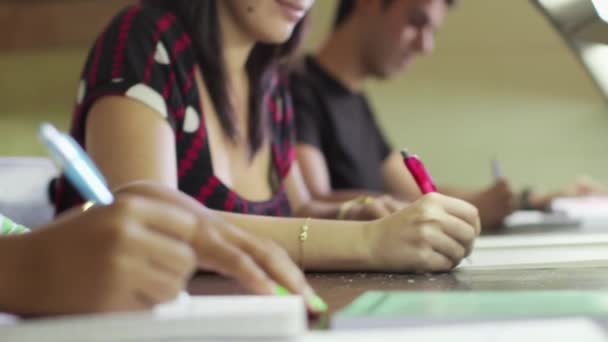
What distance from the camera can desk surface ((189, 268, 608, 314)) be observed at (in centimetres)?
67

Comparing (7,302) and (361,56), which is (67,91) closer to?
(361,56)

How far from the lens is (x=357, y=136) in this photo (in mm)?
2070

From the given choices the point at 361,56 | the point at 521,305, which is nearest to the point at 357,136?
the point at 361,56

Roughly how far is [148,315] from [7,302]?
9cm

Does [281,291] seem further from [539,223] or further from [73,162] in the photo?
[539,223]

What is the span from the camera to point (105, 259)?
16.0 inches

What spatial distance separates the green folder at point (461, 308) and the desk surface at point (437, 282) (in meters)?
0.07

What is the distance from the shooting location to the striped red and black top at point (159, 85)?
968 millimetres

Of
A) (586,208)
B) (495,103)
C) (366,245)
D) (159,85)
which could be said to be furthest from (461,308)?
(495,103)

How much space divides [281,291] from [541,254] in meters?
0.49

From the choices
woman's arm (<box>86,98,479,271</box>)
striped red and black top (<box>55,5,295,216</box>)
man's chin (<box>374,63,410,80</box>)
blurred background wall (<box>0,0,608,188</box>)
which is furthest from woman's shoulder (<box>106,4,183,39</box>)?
blurred background wall (<box>0,0,608,188</box>)

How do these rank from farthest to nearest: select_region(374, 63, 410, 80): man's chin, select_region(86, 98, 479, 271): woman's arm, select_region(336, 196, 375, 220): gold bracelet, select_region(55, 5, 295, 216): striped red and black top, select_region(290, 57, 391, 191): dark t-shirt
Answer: select_region(374, 63, 410, 80): man's chin → select_region(290, 57, 391, 191): dark t-shirt → select_region(336, 196, 375, 220): gold bracelet → select_region(55, 5, 295, 216): striped red and black top → select_region(86, 98, 479, 271): woman's arm

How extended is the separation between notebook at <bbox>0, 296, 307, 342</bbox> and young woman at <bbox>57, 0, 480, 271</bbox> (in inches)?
17.1

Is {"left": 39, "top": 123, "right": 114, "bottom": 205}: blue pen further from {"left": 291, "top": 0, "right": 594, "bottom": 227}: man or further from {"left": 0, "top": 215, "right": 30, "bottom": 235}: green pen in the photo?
{"left": 291, "top": 0, "right": 594, "bottom": 227}: man
